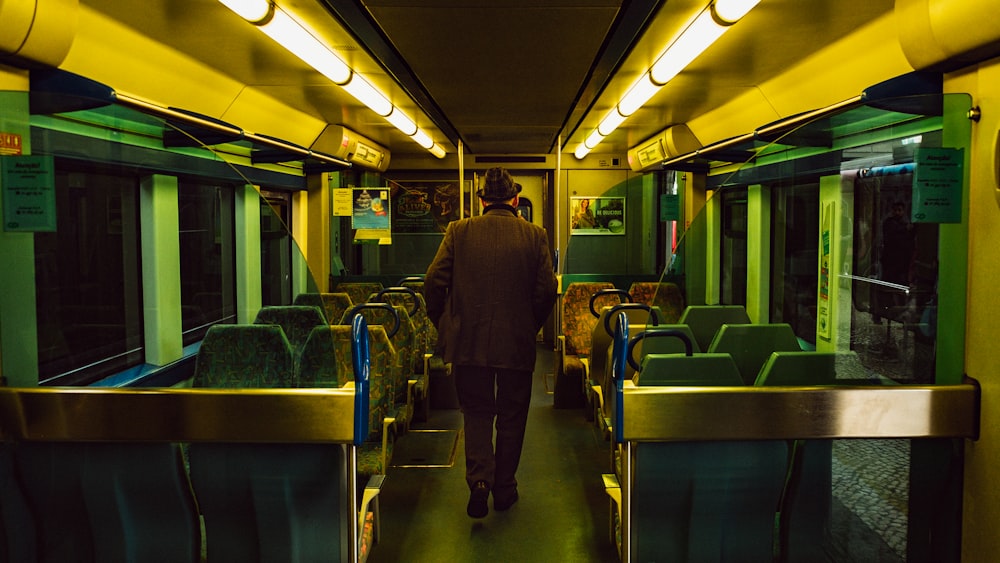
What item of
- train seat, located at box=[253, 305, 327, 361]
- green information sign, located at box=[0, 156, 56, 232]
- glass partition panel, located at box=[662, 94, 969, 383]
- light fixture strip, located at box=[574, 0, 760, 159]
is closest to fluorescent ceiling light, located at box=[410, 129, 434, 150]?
light fixture strip, located at box=[574, 0, 760, 159]

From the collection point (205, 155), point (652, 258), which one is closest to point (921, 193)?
point (205, 155)

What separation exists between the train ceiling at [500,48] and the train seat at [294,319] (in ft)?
4.67

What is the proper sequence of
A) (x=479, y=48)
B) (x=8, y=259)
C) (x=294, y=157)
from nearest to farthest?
(x=8, y=259)
(x=479, y=48)
(x=294, y=157)

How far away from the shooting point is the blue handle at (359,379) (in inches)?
85.2

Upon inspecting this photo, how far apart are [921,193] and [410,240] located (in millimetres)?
4834

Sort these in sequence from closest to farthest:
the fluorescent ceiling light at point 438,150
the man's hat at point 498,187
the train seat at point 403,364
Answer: the man's hat at point 498,187 < the train seat at point 403,364 < the fluorescent ceiling light at point 438,150

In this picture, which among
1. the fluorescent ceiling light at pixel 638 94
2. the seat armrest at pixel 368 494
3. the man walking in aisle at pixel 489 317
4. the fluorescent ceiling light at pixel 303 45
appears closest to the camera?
the seat armrest at pixel 368 494

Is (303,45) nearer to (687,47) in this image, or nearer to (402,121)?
(687,47)

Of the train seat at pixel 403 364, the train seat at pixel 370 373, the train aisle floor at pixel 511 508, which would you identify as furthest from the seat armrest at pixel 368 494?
the train seat at pixel 403 364

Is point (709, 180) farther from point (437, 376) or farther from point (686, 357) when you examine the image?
point (686, 357)

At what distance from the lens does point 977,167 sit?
86.4 inches

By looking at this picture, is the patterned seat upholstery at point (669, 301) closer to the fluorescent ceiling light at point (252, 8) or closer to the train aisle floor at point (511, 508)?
the train aisle floor at point (511, 508)

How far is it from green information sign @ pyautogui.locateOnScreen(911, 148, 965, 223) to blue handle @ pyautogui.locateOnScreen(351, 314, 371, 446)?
1.84 metres

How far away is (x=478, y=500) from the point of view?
3.55 meters
